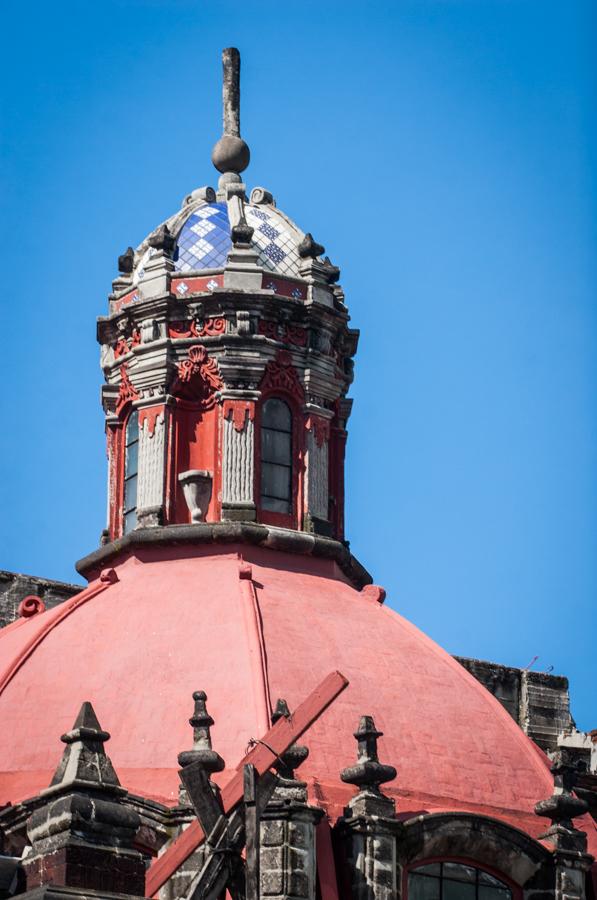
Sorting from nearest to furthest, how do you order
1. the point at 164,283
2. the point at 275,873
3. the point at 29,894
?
the point at 29,894, the point at 275,873, the point at 164,283

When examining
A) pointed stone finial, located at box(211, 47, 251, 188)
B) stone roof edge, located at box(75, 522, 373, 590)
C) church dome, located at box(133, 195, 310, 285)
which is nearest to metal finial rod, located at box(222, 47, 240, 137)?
pointed stone finial, located at box(211, 47, 251, 188)

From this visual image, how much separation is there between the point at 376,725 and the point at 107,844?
8575mm

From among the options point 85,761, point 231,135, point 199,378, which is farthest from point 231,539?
point 85,761

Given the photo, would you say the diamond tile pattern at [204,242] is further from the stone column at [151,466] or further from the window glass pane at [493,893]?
the window glass pane at [493,893]

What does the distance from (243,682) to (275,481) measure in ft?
19.3

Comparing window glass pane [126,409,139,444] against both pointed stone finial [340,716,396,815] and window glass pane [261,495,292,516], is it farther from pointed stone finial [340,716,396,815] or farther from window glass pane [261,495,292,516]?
pointed stone finial [340,716,396,815]

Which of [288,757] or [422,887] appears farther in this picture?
[422,887]

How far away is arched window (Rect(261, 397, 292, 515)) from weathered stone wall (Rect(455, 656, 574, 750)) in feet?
38.5

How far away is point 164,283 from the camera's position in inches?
A: 1752

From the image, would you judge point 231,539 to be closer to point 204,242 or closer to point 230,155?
point 204,242

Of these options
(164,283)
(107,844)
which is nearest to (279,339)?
(164,283)

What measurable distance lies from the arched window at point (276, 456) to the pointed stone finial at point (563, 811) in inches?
255

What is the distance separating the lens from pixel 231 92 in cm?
4753

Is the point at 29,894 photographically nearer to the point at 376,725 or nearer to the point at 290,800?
the point at 290,800
